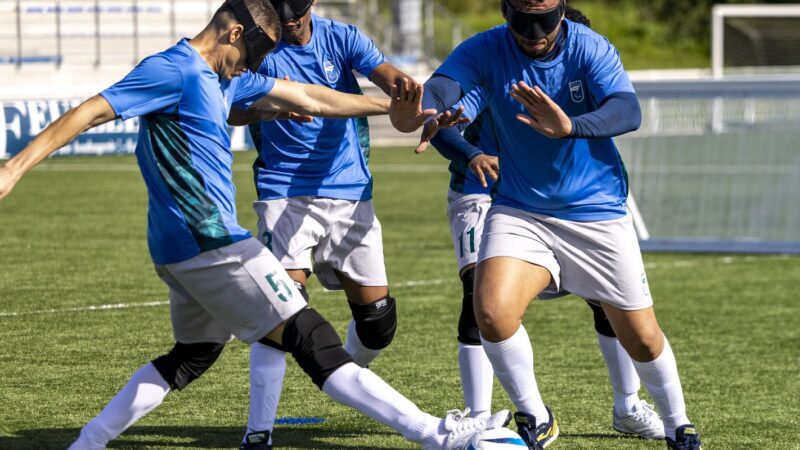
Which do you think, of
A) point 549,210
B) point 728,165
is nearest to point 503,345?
point 549,210

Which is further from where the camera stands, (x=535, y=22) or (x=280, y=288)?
(x=535, y=22)

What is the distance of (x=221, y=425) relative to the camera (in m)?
6.12

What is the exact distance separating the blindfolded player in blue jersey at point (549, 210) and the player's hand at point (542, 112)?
0.85 ft

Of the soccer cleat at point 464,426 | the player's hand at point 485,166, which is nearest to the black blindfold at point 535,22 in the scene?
the player's hand at point 485,166

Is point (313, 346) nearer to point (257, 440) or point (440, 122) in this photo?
point (257, 440)

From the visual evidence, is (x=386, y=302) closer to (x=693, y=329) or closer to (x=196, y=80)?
(x=196, y=80)

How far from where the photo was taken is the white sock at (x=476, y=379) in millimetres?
6004

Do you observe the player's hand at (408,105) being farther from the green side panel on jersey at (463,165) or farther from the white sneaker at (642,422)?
the white sneaker at (642,422)

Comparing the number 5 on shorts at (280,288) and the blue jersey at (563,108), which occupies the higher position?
the blue jersey at (563,108)

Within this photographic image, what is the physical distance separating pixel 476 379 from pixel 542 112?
5.03ft

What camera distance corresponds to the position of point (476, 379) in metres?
6.01

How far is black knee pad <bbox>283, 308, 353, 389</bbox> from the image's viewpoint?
4777mm

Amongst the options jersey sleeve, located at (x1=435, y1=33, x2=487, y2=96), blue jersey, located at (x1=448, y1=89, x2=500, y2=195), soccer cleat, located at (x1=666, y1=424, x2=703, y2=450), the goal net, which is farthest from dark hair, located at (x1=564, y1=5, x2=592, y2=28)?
the goal net

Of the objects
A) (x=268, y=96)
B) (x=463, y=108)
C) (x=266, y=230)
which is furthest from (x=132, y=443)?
(x=463, y=108)
